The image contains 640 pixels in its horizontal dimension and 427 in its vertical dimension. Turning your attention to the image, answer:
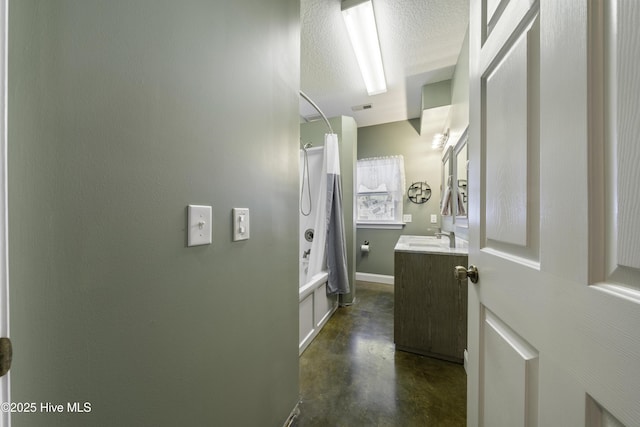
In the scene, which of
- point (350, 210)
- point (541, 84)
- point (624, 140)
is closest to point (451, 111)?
point (350, 210)

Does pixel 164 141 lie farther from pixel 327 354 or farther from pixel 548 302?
pixel 327 354

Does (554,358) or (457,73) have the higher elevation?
(457,73)

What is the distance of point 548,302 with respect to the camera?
1.52 ft

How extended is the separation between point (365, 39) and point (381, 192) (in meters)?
2.20

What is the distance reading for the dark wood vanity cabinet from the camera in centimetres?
165

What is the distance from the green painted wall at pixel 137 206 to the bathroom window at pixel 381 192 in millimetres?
2872

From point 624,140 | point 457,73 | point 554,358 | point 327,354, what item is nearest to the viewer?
point 624,140

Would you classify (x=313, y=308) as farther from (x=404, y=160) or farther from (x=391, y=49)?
(x=404, y=160)

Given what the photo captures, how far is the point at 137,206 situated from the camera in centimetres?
51

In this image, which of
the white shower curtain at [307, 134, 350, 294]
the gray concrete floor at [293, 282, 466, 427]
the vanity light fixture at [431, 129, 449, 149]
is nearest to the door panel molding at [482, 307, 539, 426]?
the gray concrete floor at [293, 282, 466, 427]

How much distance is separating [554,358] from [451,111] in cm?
249

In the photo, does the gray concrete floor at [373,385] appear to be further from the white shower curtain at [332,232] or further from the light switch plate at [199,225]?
the light switch plate at [199,225]

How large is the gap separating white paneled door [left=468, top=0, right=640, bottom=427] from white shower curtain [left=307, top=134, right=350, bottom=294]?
1698 mm

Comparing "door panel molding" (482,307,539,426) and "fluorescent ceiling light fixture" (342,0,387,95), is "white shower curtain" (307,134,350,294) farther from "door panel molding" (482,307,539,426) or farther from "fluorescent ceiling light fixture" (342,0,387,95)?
"door panel molding" (482,307,539,426)
